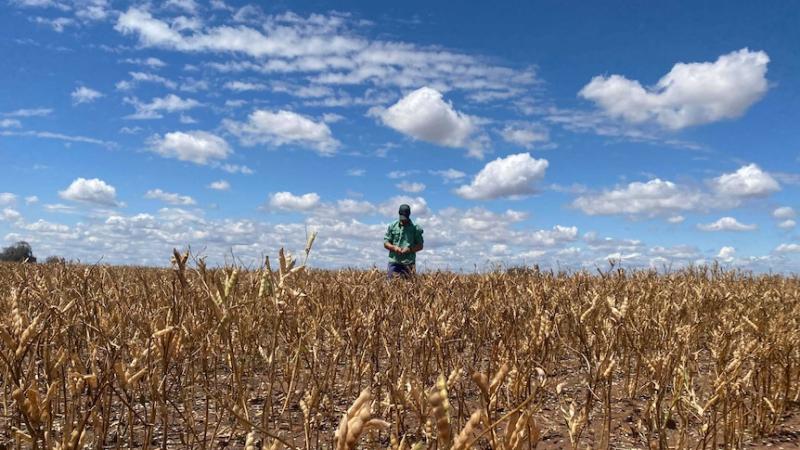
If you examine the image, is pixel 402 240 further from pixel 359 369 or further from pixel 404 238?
pixel 359 369

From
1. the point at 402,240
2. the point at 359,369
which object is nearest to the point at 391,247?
the point at 402,240

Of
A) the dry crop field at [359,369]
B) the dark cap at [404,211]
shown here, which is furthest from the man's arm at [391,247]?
the dry crop field at [359,369]

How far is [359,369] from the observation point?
3477 millimetres

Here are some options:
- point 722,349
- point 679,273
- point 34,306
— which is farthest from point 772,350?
point 679,273

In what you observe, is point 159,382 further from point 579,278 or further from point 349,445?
point 579,278

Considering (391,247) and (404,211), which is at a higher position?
(404,211)

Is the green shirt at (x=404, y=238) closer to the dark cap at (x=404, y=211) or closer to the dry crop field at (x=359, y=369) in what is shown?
the dark cap at (x=404, y=211)

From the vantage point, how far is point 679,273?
900cm

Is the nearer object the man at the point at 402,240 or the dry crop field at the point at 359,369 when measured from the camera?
the dry crop field at the point at 359,369

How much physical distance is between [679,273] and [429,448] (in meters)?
8.23

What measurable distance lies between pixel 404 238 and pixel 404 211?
493mm

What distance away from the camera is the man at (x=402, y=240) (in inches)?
419

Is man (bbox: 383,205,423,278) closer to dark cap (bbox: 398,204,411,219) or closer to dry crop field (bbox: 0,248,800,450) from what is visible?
dark cap (bbox: 398,204,411,219)

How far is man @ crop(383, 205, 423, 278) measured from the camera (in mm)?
10648
